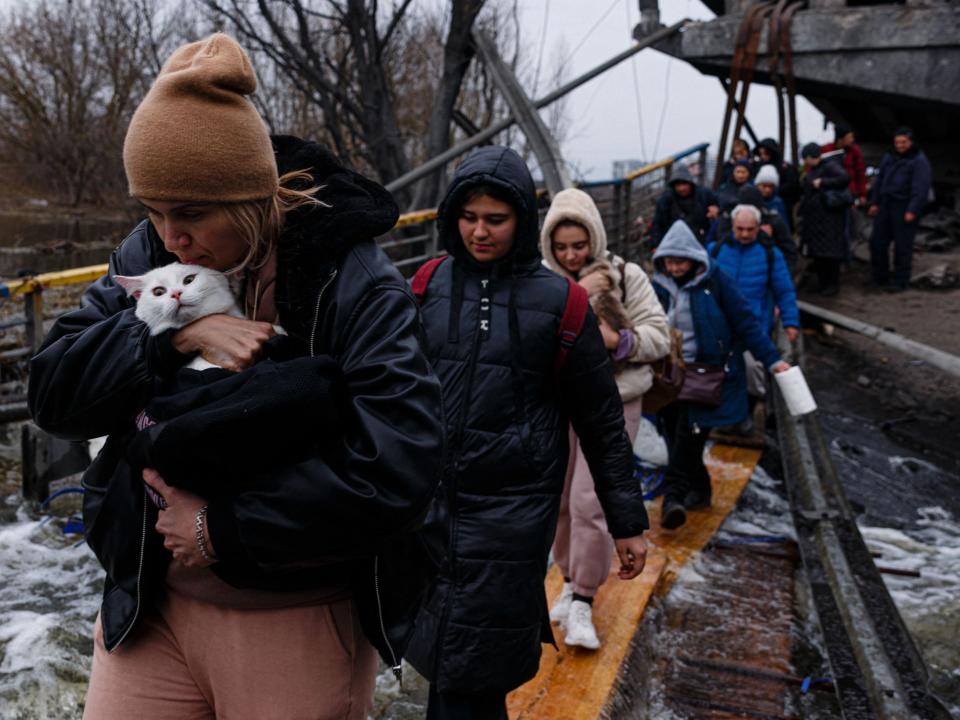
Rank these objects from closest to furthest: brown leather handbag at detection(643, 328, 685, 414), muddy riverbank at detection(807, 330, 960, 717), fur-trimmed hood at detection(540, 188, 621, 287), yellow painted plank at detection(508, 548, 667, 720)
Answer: yellow painted plank at detection(508, 548, 667, 720), fur-trimmed hood at detection(540, 188, 621, 287), brown leather handbag at detection(643, 328, 685, 414), muddy riverbank at detection(807, 330, 960, 717)

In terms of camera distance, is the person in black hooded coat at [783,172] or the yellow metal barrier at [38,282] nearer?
the yellow metal barrier at [38,282]

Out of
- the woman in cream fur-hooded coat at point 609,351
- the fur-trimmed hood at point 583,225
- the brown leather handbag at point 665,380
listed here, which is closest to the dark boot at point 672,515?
the brown leather handbag at point 665,380

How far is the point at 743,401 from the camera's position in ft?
18.8

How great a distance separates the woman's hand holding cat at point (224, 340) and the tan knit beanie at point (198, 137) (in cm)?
22

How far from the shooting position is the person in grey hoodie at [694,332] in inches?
201

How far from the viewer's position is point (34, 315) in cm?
527

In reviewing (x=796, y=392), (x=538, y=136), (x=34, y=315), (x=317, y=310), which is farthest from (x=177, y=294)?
(x=538, y=136)

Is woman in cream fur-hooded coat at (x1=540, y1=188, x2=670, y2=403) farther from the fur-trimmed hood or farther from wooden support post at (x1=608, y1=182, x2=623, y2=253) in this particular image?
wooden support post at (x1=608, y1=182, x2=623, y2=253)

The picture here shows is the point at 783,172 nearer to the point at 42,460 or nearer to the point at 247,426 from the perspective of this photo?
the point at 42,460

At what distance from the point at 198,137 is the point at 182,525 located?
63 centimetres

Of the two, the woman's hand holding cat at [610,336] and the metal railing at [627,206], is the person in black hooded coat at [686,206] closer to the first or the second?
the metal railing at [627,206]

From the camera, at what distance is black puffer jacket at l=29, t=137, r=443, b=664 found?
1.40m

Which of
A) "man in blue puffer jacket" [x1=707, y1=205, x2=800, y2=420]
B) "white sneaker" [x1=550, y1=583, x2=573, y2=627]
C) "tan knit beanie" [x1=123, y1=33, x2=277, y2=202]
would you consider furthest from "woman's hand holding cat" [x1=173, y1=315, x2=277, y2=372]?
"man in blue puffer jacket" [x1=707, y1=205, x2=800, y2=420]

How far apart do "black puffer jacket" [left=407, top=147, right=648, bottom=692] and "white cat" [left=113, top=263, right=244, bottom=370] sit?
48.8 inches
